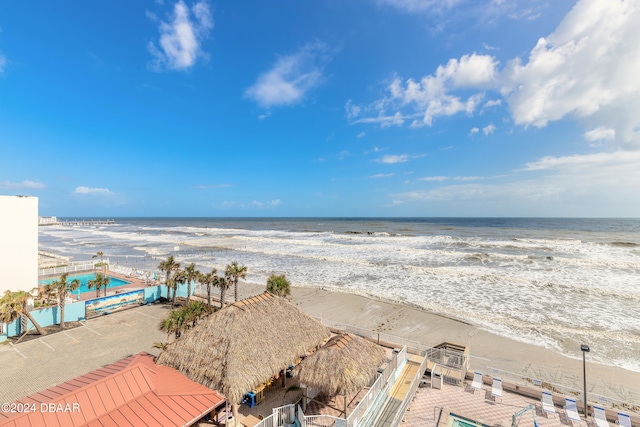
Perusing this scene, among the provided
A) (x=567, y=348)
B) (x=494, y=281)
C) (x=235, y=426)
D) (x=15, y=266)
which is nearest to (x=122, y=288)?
(x=15, y=266)

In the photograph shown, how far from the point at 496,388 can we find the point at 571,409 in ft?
6.17

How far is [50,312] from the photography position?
15.2m

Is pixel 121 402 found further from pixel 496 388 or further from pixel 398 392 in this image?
pixel 496 388

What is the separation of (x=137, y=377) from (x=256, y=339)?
9.66ft

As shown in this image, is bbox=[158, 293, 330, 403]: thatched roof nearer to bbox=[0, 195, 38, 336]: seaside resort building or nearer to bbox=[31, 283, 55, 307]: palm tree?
bbox=[31, 283, 55, 307]: palm tree

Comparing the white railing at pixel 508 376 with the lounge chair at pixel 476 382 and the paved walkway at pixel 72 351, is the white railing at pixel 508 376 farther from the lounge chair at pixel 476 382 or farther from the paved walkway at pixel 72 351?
the paved walkway at pixel 72 351

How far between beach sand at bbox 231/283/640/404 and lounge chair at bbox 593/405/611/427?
2.75 meters

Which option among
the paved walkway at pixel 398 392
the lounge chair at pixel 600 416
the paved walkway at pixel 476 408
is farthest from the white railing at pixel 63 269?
the lounge chair at pixel 600 416

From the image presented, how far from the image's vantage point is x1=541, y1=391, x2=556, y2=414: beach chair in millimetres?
8641

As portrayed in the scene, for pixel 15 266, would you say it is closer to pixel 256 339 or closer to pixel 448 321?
pixel 256 339

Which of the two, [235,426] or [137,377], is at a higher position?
[137,377]

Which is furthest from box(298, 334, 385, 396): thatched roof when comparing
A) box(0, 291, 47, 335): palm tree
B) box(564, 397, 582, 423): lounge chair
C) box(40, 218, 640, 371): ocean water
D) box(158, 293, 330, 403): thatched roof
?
box(0, 291, 47, 335): palm tree

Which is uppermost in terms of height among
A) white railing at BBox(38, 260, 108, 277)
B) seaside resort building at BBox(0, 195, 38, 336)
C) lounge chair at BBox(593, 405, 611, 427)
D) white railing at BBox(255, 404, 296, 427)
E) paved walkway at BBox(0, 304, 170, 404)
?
seaside resort building at BBox(0, 195, 38, 336)

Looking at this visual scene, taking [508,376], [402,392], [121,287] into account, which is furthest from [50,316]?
[508,376]
